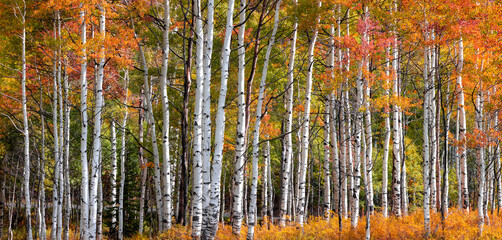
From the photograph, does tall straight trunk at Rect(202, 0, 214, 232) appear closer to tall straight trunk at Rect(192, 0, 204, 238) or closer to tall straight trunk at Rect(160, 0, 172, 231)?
tall straight trunk at Rect(192, 0, 204, 238)

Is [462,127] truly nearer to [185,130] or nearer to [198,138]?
[185,130]

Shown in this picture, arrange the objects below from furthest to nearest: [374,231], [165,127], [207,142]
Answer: [374,231], [165,127], [207,142]

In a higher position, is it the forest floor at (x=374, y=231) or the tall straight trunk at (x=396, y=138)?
the tall straight trunk at (x=396, y=138)

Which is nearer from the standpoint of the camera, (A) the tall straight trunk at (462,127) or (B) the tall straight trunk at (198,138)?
(B) the tall straight trunk at (198,138)

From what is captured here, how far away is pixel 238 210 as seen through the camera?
8617 millimetres

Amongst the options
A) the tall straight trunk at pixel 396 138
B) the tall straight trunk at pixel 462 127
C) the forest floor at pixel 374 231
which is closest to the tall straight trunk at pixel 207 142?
the forest floor at pixel 374 231

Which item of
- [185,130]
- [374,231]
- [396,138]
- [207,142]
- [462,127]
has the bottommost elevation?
[374,231]

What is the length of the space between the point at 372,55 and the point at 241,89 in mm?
4054

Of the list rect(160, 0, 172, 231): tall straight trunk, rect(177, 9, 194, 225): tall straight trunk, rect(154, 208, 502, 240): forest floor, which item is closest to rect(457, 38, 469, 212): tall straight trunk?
rect(154, 208, 502, 240): forest floor

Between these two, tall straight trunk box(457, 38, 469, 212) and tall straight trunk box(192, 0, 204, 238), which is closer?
tall straight trunk box(192, 0, 204, 238)

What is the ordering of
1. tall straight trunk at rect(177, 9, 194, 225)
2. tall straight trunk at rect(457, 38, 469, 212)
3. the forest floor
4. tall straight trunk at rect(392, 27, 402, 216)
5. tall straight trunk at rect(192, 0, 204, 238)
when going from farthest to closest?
tall straight trunk at rect(457, 38, 469, 212) < tall straight trunk at rect(392, 27, 402, 216) < tall straight trunk at rect(177, 9, 194, 225) < the forest floor < tall straight trunk at rect(192, 0, 204, 238)

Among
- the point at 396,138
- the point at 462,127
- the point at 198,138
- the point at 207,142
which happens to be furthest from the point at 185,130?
the point at 462,127

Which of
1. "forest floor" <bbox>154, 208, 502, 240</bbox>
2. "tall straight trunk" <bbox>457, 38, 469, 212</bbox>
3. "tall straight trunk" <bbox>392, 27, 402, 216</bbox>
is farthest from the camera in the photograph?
"tall straight trunk" <bbox>457, 38, 469, 212</bbox>

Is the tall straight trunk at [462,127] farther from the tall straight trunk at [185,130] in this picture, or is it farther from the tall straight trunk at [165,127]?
the tall straight trunk at [165,127]
